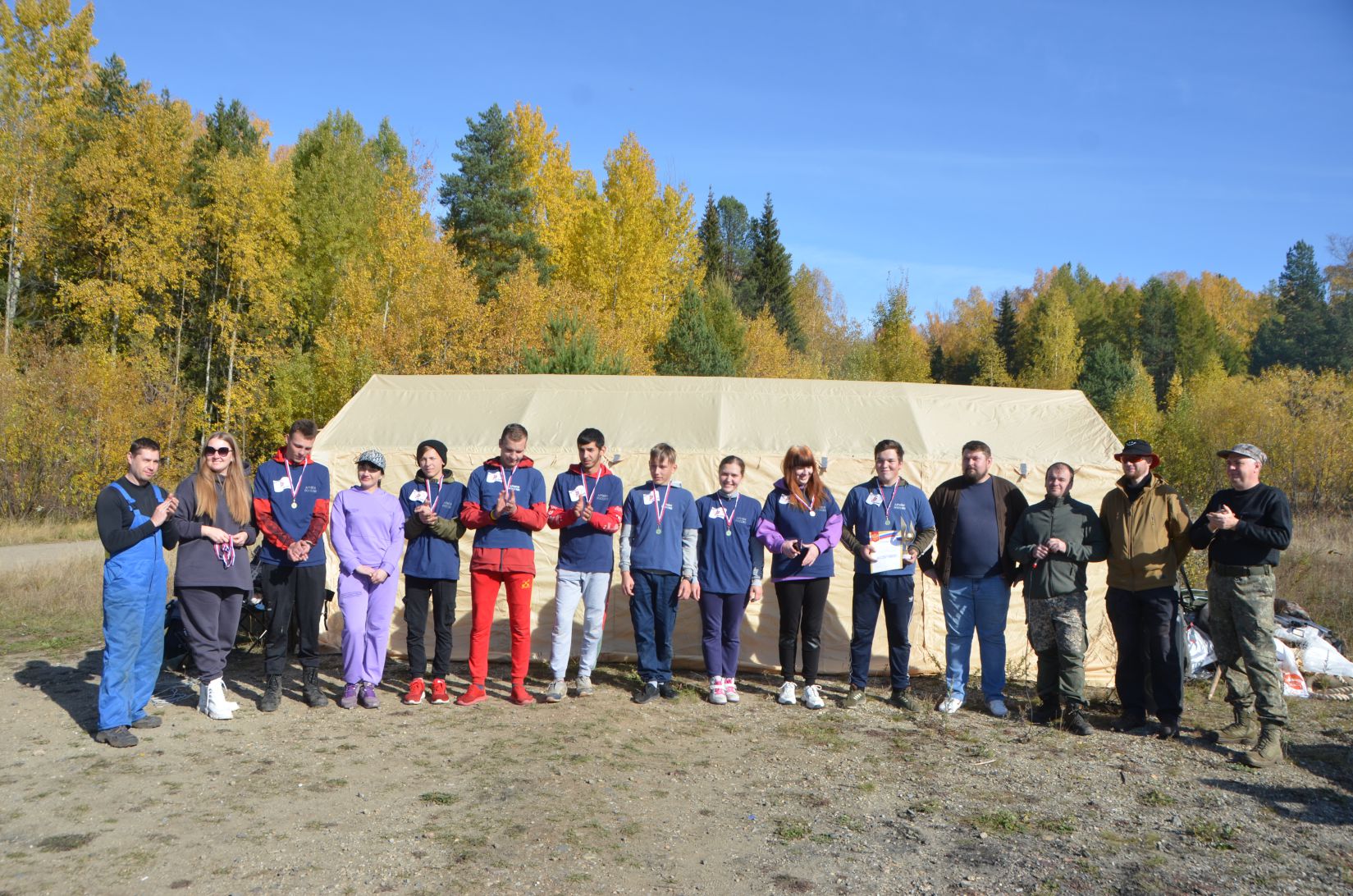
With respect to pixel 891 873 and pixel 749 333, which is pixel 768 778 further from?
pixel 749 333

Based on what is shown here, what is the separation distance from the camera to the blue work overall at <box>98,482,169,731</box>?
509 centimetres

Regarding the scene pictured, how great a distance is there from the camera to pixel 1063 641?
578cm

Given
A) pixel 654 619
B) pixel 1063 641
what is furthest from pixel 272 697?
pixel 1063 641

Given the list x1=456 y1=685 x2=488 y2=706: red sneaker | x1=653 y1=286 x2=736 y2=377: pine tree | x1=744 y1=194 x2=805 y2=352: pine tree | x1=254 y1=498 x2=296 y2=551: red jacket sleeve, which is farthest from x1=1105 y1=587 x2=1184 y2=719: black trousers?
x1=744 y1=194 x2=805 y2=352: pine tree

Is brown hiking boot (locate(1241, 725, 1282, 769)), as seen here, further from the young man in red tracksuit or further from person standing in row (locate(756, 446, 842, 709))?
the young man in red tracksuit

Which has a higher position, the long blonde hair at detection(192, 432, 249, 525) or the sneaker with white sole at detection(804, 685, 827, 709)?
the long blonde hair at detection(192, 432, 249, 525)

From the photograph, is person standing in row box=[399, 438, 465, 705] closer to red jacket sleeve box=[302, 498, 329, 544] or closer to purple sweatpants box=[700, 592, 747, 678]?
red jacket sleeve box=[302, 498, 329, 544]

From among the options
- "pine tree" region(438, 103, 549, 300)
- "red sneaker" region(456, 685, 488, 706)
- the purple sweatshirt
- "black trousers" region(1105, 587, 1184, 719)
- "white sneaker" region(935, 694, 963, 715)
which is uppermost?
"pine tree" region(438, 103, 549, 300)

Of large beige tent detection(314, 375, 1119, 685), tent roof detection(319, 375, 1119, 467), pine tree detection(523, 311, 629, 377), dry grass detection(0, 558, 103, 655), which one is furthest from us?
pine tree detection(523, 311, 629, 377)

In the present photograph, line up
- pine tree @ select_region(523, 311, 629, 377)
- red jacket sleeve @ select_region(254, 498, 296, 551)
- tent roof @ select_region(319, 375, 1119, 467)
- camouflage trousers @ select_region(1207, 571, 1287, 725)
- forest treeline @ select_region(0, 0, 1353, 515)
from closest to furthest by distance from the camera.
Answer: camouflage trousers @ select_region(1207, 571, 1287, 725) < red jacket sleeve @ select_region(254, 498, 296, 551) < tent roof @ select_region(319, 375, 1119, 467) < pine tree @ select_region(523, 311, 629, 377) < forest treeline @ select_region(0, 0, 1353, 515)

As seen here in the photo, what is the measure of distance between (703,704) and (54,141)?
22091mm

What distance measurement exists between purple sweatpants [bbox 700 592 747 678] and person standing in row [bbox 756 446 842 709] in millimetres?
295

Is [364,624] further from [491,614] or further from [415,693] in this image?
[491,614]

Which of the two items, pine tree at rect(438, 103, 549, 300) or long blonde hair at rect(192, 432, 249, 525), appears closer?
long blonde hair at rect(192, 432, 249, 525)
